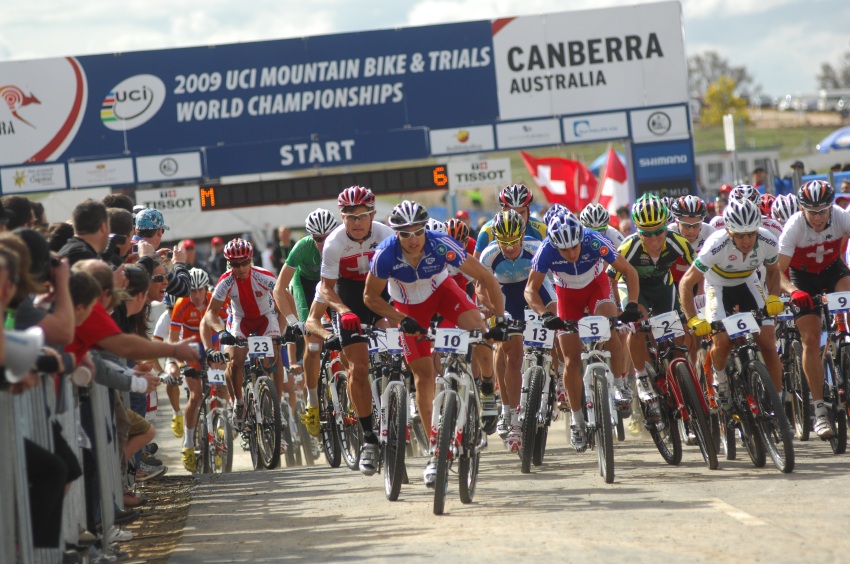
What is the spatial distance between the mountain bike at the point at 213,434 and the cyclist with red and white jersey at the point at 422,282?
418 centimetres

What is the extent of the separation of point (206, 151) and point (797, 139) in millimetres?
76077

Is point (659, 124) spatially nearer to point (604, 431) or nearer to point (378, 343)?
point (378, 343)

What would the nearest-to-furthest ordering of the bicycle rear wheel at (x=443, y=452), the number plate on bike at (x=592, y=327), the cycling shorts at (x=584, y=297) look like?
the bicycle rear wheel at (x=443, y=452), the number plate on bike at (x=592, y=327), the cycling shorts at (x=584, y=297)

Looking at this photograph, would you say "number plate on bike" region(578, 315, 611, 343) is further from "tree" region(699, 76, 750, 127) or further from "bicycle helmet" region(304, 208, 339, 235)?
"tree" region(699, 76, 750, 127)

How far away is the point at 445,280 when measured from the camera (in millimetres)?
9758

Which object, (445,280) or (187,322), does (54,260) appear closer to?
(445,280)

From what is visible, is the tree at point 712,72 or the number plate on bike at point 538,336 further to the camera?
the tree at point 712,72

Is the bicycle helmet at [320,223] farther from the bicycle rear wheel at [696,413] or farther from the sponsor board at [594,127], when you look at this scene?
the sponsor board at [594,127]

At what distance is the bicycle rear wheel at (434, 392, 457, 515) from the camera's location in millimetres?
8398

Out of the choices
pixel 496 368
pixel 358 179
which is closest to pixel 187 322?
pixel 496 368

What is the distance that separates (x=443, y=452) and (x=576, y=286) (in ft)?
11.2

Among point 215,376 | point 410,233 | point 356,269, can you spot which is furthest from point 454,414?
point 215,376

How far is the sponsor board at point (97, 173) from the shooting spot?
29.3 metres

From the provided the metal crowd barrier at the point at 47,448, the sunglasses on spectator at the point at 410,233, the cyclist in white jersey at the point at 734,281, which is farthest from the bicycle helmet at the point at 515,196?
the metal crowd barrier at the point at 47,448
